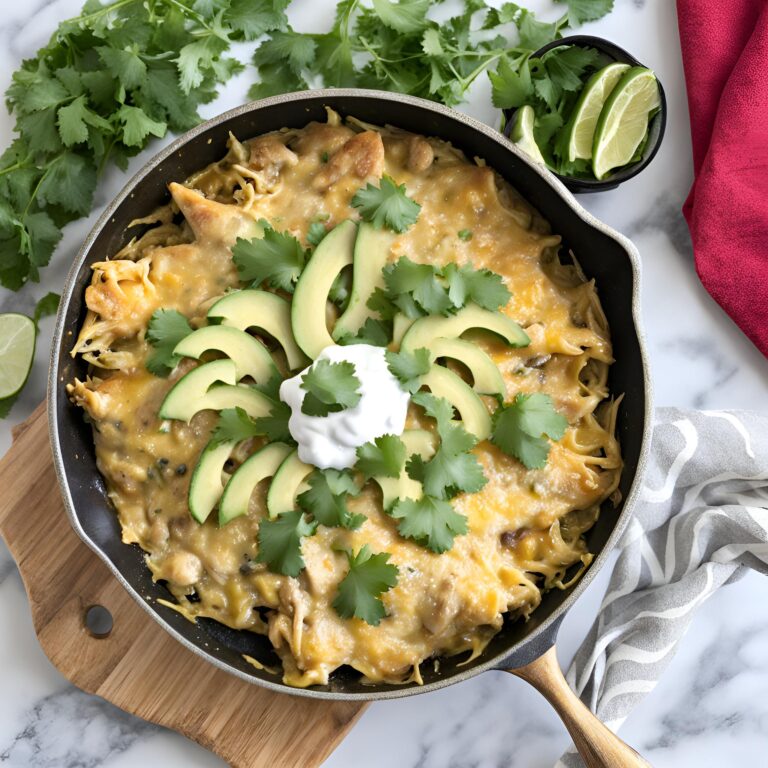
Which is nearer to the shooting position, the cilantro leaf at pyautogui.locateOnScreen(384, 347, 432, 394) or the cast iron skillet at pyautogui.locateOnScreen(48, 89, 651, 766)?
the cilantro leaf at pyautogui.locateOnScreen(384, 347, 432, 394)

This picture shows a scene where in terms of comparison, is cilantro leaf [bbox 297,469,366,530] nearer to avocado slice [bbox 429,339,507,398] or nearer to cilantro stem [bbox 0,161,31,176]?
avocado slice [bbox 429,339,507,398]

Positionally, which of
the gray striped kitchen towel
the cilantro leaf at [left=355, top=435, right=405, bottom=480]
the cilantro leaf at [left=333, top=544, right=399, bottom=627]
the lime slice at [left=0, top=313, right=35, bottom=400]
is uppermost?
the lime slice at [left=0, top=313, right=35, bottom=400]

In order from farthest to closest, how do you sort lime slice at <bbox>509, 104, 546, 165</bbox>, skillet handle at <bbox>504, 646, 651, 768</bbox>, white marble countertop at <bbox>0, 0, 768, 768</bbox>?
white marble countertop at <bbox>0, 0, 768, 768</bbox> → lime slice at <bbox>509, 104, 546, 165</bbox> → skillet handle at <bbox>504, 646, 651, 768</bbox>

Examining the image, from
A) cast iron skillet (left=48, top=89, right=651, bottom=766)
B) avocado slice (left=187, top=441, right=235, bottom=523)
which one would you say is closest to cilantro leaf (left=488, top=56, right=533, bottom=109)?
cast iron skillet (left=48, top=89, right=651, bottom=766)

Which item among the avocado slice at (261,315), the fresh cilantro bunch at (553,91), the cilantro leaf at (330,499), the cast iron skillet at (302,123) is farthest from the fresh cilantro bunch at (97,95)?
the cilantro leaf at (330,499)

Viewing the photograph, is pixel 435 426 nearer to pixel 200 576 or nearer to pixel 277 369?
pixel 277 369

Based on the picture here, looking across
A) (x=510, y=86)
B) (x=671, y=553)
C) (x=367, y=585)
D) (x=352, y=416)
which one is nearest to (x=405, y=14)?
(x=510, y=86)

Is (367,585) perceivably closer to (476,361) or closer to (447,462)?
(447,462)
